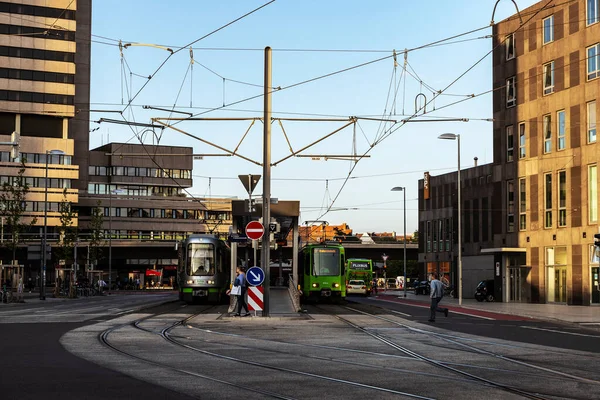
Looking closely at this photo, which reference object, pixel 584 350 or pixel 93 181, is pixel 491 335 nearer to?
pixel 584 350

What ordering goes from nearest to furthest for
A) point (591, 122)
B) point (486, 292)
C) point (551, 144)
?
point (591, 122) → point (551, 144) → point (486, 292)

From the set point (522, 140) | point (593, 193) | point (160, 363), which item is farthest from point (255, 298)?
point (522, 140)

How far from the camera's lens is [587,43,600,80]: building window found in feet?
147

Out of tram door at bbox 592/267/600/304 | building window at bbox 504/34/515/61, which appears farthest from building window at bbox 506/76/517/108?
tram door at bbox 592/267/600/304

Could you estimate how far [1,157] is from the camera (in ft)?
351

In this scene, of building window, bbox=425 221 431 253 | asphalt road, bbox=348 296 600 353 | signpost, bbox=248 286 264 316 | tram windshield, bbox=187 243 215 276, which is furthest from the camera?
building window, bbox=425 221 431 253

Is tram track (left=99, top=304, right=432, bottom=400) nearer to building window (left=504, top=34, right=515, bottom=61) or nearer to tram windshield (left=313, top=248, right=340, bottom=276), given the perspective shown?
tram windshield (left=313, top=248, right=340, bottom=276)

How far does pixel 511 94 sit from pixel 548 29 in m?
5.12

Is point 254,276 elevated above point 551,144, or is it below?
below

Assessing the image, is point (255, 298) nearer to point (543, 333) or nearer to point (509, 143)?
point (543, 333)

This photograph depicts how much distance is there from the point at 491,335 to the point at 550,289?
94.5 feet

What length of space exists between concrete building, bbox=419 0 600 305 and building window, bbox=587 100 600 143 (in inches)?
2.0

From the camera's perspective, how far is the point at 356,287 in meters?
70.4

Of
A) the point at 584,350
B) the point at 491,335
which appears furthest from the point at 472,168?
the point at 584,350
